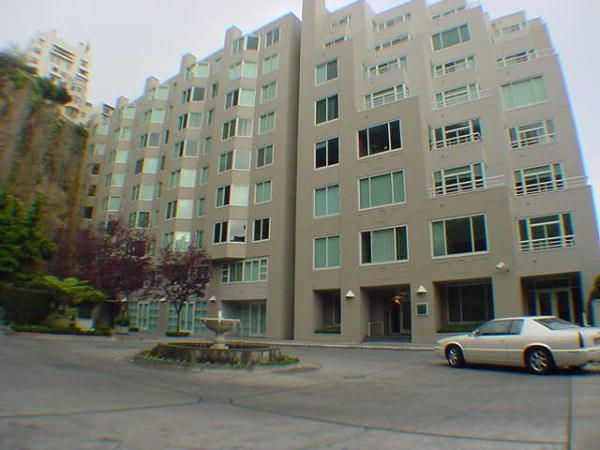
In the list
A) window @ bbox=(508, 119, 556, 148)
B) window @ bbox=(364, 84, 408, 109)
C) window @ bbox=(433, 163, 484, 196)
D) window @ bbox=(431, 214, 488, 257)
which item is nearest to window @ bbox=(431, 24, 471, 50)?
window @ bbox=(364, 84, 408, 109)

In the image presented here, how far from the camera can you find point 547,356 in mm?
10961

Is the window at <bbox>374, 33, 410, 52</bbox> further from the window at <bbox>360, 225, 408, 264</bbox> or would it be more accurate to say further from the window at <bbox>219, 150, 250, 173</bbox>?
the window at <bbox>360, 225, 408, 264</bbox>

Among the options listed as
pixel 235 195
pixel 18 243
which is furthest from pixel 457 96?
pixel 18 243

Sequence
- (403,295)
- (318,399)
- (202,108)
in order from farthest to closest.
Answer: (202,108), (403,295), (318,399)

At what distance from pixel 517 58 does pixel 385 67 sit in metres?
9.09

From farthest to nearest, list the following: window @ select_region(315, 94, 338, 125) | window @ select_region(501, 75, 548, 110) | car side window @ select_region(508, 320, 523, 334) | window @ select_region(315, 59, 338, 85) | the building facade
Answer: the building facade
window @ select_region(315, 59, 338, 85)
window @ select_region(315, 94, 338, 125)
window @ select_region(501, 75, 548, 110)
car side window @ select_region(508, 320, 523, 334)

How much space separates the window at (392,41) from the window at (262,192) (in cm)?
1369

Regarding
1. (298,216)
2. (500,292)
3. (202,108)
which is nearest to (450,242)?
(500,292)

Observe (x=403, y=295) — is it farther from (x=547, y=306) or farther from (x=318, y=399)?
(x=318, y=399)

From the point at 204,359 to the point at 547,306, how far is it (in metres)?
21.5

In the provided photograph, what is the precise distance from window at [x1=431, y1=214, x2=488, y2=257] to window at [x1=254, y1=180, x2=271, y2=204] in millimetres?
14085

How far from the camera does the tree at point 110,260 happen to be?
30.0 m

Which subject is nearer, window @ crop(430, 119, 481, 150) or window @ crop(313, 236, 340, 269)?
window @ crop(430, 119, 481, 150)

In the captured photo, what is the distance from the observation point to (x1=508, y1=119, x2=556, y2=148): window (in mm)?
27625
